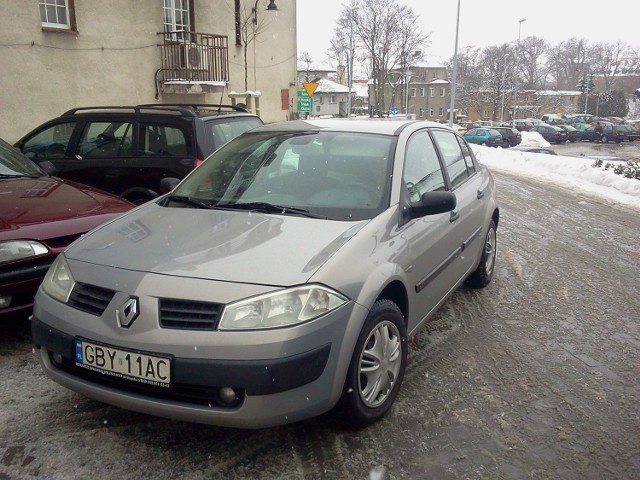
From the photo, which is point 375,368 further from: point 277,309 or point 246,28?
point 246,28

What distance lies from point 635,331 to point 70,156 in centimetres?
616

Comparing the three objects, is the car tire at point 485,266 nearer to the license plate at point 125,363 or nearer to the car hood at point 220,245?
the car hood at point 220,245

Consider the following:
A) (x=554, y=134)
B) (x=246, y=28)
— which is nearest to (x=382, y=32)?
(x=554, y=134)

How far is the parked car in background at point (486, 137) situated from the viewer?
37281 millimetres

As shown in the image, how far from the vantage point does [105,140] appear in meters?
6.75

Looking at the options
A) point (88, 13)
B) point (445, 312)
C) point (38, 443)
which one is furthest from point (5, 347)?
point (88, 13)

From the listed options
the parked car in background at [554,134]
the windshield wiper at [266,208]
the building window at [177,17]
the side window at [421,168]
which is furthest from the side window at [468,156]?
the parked car in background at [554,134]

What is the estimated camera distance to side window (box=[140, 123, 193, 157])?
635cm

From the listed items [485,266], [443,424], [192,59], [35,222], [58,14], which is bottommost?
[443,424]

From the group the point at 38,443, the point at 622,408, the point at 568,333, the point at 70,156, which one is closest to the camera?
the point at 38,443

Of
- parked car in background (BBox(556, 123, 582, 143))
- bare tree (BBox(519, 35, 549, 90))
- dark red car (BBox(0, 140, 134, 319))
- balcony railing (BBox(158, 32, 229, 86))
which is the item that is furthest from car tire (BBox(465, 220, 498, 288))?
bare tree (BBox(519, 35, 549, 90))

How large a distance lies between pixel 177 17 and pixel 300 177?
679 inches

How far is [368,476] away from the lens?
8.77ft

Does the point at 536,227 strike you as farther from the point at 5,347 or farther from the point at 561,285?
the point at 5,347
